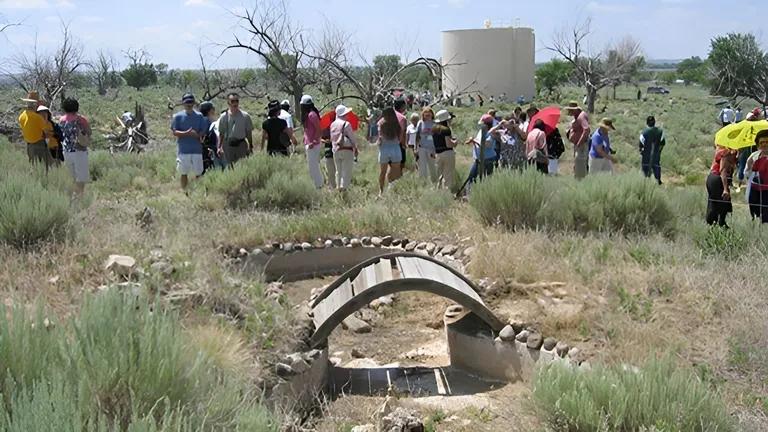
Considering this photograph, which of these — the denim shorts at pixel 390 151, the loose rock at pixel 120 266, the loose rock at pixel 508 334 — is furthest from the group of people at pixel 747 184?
the loose rock at pixel 120 266

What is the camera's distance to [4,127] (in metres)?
24.1

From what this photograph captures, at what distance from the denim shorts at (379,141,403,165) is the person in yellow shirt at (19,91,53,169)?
4951 millimetres

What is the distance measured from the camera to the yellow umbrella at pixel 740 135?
30.2 ft

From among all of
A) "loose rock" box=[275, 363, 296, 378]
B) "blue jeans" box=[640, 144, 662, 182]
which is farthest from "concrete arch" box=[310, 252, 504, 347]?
"blue jeans" box=[640, 144, 662, 182]

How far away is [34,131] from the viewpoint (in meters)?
11.0

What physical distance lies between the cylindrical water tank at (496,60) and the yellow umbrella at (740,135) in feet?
165

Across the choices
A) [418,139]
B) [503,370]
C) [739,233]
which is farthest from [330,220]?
[739,233]

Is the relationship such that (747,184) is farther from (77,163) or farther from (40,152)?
(40,152)

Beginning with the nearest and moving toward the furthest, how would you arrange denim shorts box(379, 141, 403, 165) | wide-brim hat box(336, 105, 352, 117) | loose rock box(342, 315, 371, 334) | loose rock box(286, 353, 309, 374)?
1. loose rock box(286, 353, 309, 374)
2. loose rock box(342, 315, 371, 334)
3. wide-brim hat box(336, 105, 352, 117)
4. denim shorts box(379, 141, 403, 165)

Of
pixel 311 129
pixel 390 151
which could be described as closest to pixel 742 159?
pixel 390 151

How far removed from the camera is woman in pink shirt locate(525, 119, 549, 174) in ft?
39.6

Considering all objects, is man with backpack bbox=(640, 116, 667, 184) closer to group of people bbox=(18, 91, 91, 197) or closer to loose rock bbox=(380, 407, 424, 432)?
group of people bbox=(18, 91, 91, 197)

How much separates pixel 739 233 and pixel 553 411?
4919 mm

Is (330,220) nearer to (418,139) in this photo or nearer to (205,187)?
(205,187)
